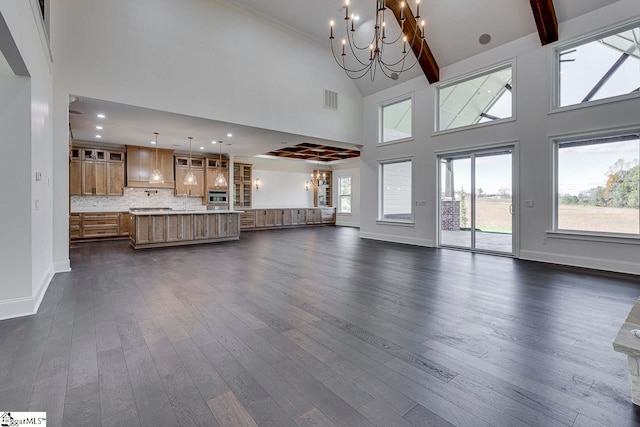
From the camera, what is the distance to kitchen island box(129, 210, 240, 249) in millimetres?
7160

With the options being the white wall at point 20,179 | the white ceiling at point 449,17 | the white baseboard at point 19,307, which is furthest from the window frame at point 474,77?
the white baseboard at point 19,307

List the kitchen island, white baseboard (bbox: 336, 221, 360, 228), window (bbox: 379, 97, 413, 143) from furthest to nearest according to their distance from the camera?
white baseboard (bbox: 336, 221, 360, 228), window (bbox: 379, 97, 413, 143), the kitchen island

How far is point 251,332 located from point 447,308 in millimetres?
2000

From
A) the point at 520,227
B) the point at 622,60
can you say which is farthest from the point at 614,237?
the point at 622,60

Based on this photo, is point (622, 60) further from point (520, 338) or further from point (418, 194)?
point (520, 338)

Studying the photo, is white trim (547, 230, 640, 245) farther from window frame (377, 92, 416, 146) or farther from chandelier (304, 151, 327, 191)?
chandelier (304, 151, 327, 191)

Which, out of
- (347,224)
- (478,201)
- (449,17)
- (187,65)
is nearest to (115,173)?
(187,65)

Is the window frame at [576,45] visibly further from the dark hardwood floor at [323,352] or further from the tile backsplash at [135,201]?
the tile backsplash at [135,201]

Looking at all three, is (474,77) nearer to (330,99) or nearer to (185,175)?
(330,99)

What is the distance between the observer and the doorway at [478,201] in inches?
245

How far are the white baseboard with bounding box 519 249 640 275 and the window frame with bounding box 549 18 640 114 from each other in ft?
8.51

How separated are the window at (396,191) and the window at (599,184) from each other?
3.22 metres

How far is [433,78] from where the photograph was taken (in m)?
7.13

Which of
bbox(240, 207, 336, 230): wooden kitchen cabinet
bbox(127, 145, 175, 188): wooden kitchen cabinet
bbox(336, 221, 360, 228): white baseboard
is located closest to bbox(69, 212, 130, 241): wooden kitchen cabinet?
bbox(127, 145, 175, 188): wooden kitchen cabinet
